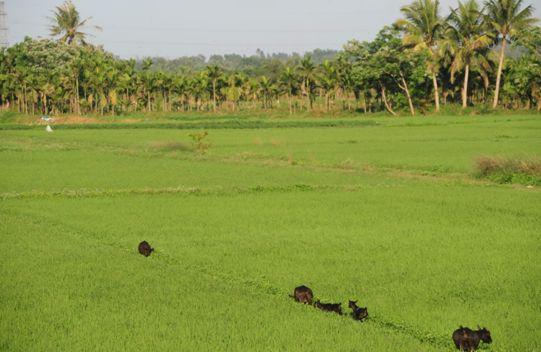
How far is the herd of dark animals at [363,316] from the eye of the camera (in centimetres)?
545

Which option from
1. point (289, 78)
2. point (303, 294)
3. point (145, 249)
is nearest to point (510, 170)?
point (145, 249)

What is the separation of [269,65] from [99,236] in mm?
83799

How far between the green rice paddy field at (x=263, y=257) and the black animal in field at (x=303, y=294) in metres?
0.15

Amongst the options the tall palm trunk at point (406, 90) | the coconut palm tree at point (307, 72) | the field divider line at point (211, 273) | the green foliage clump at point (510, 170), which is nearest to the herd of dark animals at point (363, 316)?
the field divider line at point (211, 273)

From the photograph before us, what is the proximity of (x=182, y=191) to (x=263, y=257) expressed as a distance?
670 centimetres

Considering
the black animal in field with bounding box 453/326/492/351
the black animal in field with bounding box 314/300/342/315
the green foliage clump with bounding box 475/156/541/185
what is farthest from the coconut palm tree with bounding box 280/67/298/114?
the black animal in field with bounding box 453/326/492/351

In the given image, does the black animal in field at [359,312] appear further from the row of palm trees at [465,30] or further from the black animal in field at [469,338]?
the row of palm trees at [465,30]

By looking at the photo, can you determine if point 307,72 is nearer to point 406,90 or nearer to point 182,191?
point 406,90

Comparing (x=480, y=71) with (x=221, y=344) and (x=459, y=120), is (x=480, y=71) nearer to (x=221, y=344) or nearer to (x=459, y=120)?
(x=459, y=120)

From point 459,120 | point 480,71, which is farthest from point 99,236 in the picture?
point 480,71

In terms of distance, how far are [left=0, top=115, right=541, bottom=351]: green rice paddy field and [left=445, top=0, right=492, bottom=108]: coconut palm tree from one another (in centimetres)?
2791

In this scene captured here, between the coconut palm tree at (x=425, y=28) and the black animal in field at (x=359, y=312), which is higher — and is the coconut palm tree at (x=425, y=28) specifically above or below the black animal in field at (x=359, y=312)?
above

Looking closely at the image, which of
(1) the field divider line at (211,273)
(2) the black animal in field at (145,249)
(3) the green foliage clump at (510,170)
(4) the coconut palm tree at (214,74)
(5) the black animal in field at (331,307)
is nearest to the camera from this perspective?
(1) the field divider line at (211,273)

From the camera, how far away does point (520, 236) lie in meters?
9.91
